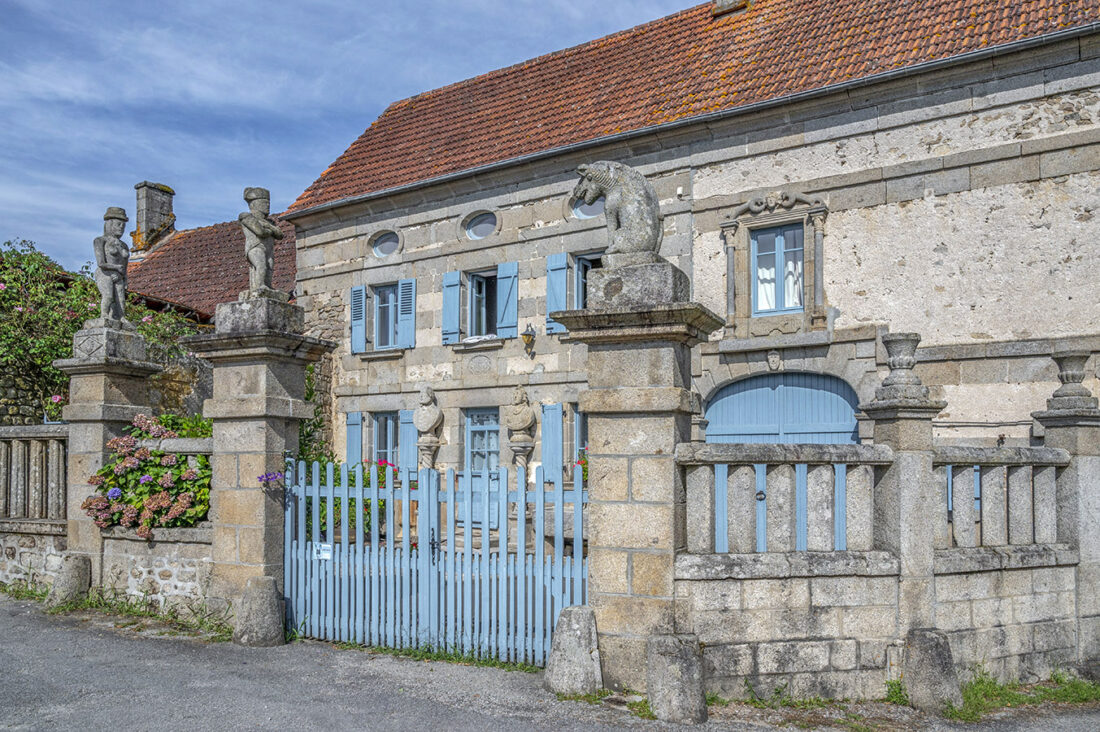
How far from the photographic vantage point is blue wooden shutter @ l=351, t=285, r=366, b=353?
51.3ft

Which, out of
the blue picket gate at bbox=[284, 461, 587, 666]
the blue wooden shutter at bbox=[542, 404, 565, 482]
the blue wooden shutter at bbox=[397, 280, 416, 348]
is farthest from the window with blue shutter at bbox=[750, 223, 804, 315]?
the blue picket gate at bbox=[284, 461, 587, 666]

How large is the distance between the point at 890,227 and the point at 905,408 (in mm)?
6153

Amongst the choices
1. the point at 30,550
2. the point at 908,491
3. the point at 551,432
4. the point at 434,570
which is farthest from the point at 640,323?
the point at 551,432

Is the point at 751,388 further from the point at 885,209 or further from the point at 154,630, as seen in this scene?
the point at 154,630

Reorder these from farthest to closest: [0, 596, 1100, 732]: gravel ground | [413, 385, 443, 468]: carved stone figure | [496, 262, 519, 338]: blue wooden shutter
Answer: [413, 385, 443, 468]: carved stone figure
[496, 262, 519, 338]: blue wooden shutter
[0, 596, 1100, 732]: gravel ground

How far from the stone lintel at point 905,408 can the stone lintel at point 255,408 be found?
14.0ft

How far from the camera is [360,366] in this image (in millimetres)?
15727

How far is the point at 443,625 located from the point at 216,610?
2.00 meters

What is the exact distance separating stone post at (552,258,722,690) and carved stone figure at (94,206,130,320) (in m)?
4.94

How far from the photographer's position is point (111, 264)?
8.27 m

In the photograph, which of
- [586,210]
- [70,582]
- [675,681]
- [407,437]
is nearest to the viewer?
[675,681]

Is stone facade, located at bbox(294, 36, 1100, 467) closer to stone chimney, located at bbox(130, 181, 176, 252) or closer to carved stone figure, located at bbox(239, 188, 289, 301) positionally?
carved stone figure, located at bbox(239, 188, 289, 301)

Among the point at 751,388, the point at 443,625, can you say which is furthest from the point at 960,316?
the point at 443,625

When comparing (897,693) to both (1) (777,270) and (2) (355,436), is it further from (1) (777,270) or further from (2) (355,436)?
(2) (355,436)
